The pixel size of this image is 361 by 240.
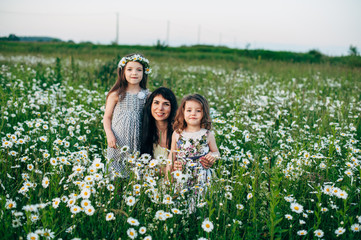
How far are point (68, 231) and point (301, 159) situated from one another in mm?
2405

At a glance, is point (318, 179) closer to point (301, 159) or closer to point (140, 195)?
point (301, 159)

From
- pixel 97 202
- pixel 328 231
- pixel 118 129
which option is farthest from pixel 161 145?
pixel 328 231

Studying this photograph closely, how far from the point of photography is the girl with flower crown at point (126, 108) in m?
3.96

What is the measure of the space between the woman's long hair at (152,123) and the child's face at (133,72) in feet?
1.01

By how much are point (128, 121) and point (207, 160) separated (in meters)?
1.32

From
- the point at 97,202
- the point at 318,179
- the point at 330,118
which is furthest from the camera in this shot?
the point at 330,118

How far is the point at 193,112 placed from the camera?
3.42 m

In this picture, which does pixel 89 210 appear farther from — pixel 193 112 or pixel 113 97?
pixel 113 97

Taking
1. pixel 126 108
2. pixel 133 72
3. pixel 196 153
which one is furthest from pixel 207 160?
pixel 133 72

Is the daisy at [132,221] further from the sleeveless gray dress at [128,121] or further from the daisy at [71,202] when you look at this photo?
the sleeveless gray dress at [128,121]

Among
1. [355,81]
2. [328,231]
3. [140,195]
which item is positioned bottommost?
[328,231]

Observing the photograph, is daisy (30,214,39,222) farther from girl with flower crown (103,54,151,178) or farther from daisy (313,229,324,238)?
daisy (313,229,324,238)

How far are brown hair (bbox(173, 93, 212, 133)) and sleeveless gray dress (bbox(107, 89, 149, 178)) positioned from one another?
2.16 feet

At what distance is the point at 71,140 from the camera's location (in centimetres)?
383
